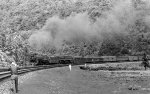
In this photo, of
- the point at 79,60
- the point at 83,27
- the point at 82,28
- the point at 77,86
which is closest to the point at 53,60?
the point at 79,60

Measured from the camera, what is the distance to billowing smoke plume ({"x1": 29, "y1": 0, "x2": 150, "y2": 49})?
132375 millimetres

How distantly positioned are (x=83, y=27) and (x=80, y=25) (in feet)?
7.00

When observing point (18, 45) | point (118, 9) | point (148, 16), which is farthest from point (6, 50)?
point (118, 9)

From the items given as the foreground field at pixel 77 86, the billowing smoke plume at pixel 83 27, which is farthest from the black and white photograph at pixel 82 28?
the foreground field at pixel 77 86

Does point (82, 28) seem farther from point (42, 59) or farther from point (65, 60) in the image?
point (42, 59)

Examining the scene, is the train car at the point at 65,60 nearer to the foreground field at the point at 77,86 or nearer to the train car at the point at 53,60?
the train car at the point at 53,60

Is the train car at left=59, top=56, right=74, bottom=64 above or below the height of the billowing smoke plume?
below

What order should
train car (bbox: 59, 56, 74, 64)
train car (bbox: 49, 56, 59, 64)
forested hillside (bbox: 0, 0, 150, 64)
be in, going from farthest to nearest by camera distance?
forested hillside (bbox: 0, 0, 150, 64)
train car (bbox: 59, 56, 74, 64)
train car (bbox: 49, 56, 59, 64)

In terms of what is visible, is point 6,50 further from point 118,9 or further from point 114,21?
point 118,9

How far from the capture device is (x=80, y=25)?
488 ft

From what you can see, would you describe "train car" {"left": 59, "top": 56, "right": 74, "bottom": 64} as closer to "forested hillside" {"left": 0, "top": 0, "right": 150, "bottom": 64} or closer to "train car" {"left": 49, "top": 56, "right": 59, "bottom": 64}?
"train car" {"left": 49, "top": 56, "right": 59, "bottom": 64}

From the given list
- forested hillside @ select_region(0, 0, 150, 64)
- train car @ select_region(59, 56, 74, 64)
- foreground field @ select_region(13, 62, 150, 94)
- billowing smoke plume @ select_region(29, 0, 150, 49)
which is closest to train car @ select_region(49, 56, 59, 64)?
train car @ select_region(59, 56, 74, 64)

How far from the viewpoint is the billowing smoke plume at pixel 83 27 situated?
132375 mm

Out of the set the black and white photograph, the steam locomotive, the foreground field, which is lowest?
the foreground field
